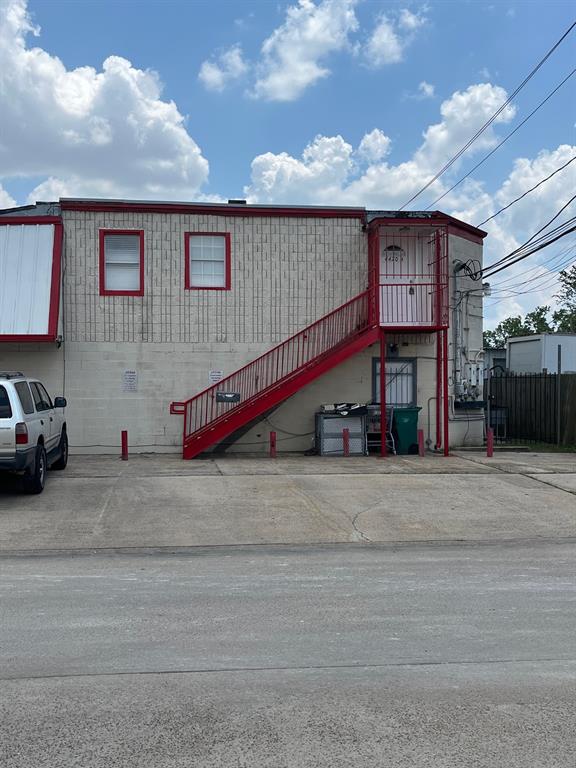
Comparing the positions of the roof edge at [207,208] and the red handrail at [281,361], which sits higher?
the roof edge at [207,208]

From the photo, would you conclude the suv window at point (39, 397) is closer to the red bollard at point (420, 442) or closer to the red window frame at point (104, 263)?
the red window frame at point (104, 263)

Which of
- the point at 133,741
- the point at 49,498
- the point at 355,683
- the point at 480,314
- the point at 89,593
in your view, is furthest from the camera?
the point at 480,314

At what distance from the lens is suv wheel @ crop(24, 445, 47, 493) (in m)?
11.7

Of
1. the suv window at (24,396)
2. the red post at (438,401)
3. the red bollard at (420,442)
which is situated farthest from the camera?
the red post at (438,401)

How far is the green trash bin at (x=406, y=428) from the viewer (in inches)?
709

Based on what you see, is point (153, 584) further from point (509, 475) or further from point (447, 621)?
point (509, 475)

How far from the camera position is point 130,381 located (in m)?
18.0

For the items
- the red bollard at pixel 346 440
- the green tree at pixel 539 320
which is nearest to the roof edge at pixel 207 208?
the red bollard at pixel 346 440

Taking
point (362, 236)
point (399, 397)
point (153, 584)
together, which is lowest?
point (153, 584)

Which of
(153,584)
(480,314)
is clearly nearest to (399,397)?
(480,314)

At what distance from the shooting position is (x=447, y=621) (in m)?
5.95

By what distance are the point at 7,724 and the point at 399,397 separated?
15843 millimetres

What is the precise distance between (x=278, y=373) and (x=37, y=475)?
7504mm

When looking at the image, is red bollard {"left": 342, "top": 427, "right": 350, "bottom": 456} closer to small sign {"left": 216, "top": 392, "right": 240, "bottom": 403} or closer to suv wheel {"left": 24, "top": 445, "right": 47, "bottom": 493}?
small sign {"left": 216, "top": 392, "right": 240, "bottom": 403}
